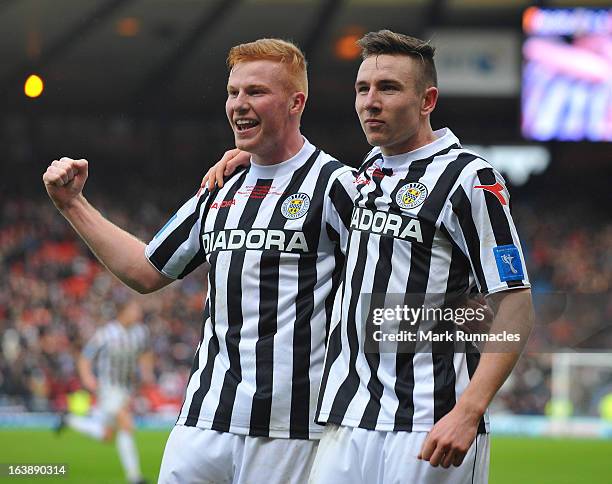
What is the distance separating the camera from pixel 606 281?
1727 cm

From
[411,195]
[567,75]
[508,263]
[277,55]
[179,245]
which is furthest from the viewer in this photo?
[567,75]

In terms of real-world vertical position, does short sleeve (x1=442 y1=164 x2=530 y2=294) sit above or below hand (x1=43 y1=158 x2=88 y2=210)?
below

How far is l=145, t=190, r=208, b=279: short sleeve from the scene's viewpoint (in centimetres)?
338

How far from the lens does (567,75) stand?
15.2m

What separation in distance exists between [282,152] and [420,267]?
69 centimetres

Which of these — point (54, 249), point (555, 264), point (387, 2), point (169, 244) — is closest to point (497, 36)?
point (387, 2)

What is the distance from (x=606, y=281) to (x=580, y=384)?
378 cm

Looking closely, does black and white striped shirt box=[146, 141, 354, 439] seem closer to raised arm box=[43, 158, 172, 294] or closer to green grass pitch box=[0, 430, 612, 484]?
raised arm box=[43, 158, 172, 294]

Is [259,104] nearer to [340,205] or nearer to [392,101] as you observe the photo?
[340,205]

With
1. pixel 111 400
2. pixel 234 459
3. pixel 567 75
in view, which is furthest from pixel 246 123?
pixel 567 75

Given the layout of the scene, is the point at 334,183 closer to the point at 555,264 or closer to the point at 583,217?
the point at 555,264

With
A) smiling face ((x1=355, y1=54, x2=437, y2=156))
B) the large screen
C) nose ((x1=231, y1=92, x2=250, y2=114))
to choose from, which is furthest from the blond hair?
the large screen

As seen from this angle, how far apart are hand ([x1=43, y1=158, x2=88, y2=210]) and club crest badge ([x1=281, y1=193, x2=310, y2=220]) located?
568 millimetres

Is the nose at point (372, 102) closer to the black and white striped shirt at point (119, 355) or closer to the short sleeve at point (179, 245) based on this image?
the short sleeve at point (179, 245)
